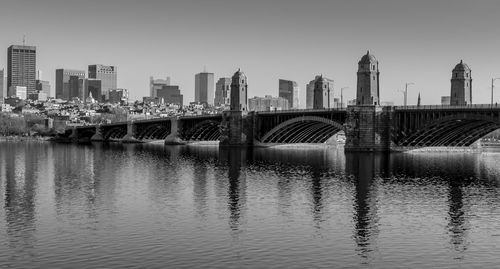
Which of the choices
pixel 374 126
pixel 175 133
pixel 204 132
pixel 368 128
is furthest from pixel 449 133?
pixel 175 133

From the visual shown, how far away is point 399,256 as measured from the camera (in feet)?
121

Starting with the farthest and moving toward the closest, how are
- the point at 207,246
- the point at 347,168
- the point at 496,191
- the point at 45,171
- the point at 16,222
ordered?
1. the point at 347,168
2. the point at 45,171
3. the point at 496,191
4. the point at 16,222
5. the point at 207,246

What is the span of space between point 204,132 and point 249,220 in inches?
5809

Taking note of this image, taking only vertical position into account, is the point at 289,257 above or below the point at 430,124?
below

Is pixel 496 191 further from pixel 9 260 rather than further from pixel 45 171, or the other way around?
pixel 45 171

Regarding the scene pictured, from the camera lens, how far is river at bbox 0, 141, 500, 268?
36250mm

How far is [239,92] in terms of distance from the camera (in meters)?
174

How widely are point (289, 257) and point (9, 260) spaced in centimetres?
1475

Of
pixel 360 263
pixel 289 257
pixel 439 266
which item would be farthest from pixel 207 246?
pixel 439 266

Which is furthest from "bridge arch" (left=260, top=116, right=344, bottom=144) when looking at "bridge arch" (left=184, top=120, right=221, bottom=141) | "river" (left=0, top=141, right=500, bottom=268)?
"river" (left=0, top=141, right=500, bottom=268)

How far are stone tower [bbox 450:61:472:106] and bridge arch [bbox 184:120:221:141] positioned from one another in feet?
238

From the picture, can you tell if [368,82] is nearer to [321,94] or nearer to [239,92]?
[321,94]

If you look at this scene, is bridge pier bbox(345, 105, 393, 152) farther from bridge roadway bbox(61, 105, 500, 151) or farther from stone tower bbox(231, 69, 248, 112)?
stone tower bbox(231, 69, 248, 112)

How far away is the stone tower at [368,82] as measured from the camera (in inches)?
5290
